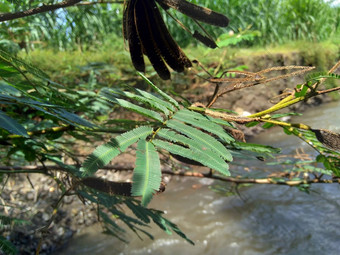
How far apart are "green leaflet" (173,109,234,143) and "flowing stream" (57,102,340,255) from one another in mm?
1520

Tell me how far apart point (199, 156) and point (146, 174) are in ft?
0.29

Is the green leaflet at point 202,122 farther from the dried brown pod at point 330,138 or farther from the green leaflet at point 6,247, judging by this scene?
the green leaflet at point 6,247

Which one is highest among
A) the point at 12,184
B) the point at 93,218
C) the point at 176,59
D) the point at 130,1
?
the point at 130,1

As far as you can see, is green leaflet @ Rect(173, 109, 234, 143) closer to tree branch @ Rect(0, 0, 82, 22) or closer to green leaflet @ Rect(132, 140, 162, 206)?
green leaflet @ Rect(132, 140, 162, 206)

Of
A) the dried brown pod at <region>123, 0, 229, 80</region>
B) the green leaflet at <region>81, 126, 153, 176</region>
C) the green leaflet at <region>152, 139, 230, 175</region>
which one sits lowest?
the green leaflet at <region>152, 139, 230, 175</region>

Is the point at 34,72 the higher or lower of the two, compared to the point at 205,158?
higher

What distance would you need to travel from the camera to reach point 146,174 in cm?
38

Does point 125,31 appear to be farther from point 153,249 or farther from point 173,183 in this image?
point 173,183

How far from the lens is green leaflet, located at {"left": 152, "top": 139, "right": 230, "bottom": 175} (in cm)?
41

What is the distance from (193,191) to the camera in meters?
3.15

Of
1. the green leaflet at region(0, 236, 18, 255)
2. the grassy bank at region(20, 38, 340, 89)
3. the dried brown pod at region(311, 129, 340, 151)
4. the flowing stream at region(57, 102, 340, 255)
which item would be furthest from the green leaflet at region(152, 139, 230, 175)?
the flowing stream at region(57, 102, 340, 255)

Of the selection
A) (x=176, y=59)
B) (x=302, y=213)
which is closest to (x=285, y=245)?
(x=302, y=213)

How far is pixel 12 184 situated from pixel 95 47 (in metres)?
2.78

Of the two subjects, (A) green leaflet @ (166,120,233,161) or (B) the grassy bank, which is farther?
(B) the grassy bank
